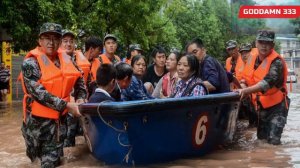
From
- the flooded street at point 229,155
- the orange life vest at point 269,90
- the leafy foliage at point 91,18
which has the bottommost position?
the flooded street at point 229,155

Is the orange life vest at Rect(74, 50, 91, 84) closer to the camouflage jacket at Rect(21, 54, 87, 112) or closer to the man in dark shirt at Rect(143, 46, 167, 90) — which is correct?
the man in dark shirt at Rect(143, 46, 167, 90)

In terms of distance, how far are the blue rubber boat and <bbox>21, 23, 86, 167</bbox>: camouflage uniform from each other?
331 millimetres

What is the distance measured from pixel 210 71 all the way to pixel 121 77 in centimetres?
140

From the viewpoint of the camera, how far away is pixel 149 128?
17.4 feet

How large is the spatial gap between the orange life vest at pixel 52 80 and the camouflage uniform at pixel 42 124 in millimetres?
53

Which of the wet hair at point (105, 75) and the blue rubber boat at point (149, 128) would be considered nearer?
the blue rubber boat at point (149, 128)

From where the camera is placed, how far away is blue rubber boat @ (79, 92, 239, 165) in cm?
511

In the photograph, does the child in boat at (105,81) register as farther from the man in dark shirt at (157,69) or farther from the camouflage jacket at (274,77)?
the man in dark shirt at (157,69)

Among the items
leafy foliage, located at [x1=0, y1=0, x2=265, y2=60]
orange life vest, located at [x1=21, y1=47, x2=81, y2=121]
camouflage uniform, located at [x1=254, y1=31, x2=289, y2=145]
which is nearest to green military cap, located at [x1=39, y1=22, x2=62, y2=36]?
orange life vest, located at [x1=21, y1=47, x2=81, y2=121]

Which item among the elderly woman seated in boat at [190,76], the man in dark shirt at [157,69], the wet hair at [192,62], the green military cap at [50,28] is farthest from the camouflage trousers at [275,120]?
the green military cap at [50,28]

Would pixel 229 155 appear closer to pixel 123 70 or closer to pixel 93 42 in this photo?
pixel 123 70

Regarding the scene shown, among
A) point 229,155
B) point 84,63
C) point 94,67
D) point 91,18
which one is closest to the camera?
point 229,155

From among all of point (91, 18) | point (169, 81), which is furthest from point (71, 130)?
point (91, 18)

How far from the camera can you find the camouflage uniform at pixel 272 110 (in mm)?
6703
